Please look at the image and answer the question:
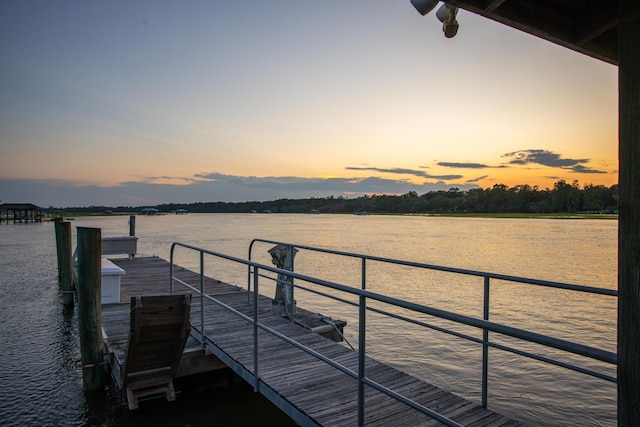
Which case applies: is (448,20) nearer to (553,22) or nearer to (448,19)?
(448,19)

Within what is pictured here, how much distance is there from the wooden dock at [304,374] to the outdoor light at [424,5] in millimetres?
2974

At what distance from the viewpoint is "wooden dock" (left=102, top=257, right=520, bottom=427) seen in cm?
359

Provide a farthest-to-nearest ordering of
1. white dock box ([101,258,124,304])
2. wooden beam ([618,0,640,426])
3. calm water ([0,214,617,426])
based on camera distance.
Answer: white dock box ([101,258,124,304]) → calm water ([0,214,617,426]) → wooden beam ([618,0,640,426])

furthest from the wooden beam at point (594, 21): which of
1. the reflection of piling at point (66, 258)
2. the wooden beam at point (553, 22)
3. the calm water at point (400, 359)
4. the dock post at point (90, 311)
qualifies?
the reflection of piling at point (66, 258)

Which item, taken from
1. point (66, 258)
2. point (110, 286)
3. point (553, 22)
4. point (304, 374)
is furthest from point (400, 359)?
point (66, 258)

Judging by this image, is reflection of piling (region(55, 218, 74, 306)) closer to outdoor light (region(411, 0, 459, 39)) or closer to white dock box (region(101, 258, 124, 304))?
white dock box (region(101, 258, 124, 304))

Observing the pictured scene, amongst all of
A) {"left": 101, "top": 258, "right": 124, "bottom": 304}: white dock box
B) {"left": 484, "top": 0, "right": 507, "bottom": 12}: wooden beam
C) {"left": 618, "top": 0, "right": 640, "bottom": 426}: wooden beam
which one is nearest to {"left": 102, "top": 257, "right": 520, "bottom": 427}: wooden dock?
{"left": 101, "top": 258, "right": 124, "bottom": 304}: white dock box

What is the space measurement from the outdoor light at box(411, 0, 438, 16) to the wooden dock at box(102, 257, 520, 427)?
2.97 m

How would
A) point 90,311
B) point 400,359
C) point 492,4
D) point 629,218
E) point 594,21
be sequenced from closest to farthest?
point 629,218, point 492,4, point 594,21, point 90,311, point 400,359

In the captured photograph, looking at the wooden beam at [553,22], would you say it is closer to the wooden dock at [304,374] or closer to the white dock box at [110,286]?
the wooden dock at [304,374]

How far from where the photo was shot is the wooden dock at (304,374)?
3590 mm

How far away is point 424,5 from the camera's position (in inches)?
89.3

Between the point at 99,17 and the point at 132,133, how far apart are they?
1280 centimetres

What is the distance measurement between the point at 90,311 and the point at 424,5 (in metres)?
6.72
